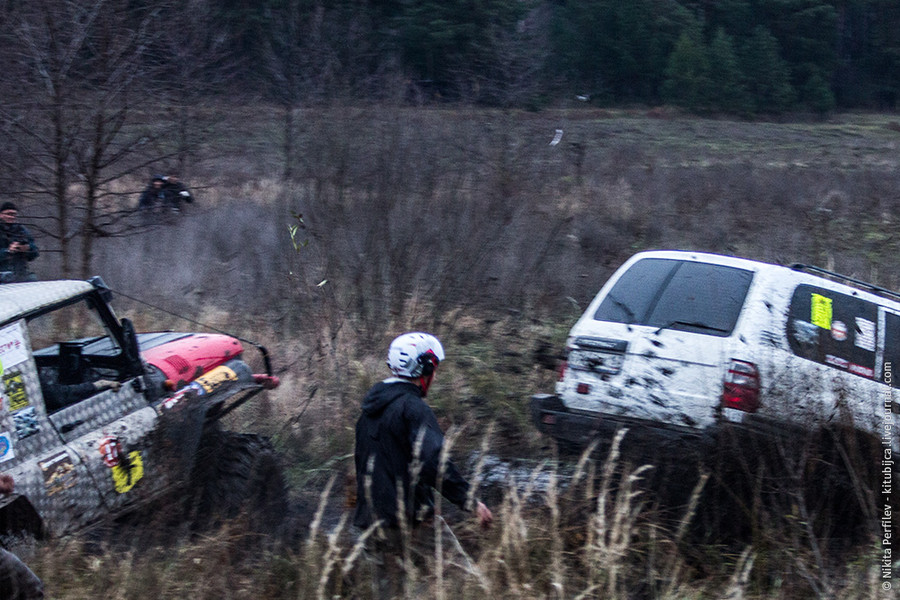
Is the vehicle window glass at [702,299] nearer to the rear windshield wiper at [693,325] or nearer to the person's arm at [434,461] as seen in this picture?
the rear windshield wiper at [693,325]

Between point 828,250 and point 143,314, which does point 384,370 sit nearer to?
point 143,314

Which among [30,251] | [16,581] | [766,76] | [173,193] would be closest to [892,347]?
[16,581]

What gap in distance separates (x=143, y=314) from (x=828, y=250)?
9037 mm

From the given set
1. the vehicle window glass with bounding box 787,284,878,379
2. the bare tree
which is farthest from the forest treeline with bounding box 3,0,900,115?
the vehicle window glass with bounding box 787,284,878,379

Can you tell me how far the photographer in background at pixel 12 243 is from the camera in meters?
8.65

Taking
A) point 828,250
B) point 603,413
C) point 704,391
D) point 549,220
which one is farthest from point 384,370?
point 828,250

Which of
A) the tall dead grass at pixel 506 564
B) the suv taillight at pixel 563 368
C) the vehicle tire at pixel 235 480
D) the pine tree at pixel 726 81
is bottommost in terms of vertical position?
the vehicle tire at pixel 235 480

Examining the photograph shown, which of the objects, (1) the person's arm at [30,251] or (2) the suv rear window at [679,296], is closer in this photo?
(2) the suv rear window at [679,296]

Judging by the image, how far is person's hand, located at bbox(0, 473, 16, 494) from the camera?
13.6ft

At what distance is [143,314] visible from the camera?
34.8 feet

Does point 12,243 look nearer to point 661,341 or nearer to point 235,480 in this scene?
point 235,480

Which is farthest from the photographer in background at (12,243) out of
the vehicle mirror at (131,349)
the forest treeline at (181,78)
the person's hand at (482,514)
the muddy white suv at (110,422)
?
the person's hand at (482,514)

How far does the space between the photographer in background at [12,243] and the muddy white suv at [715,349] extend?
544cm

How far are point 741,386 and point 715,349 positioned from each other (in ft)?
0.96
